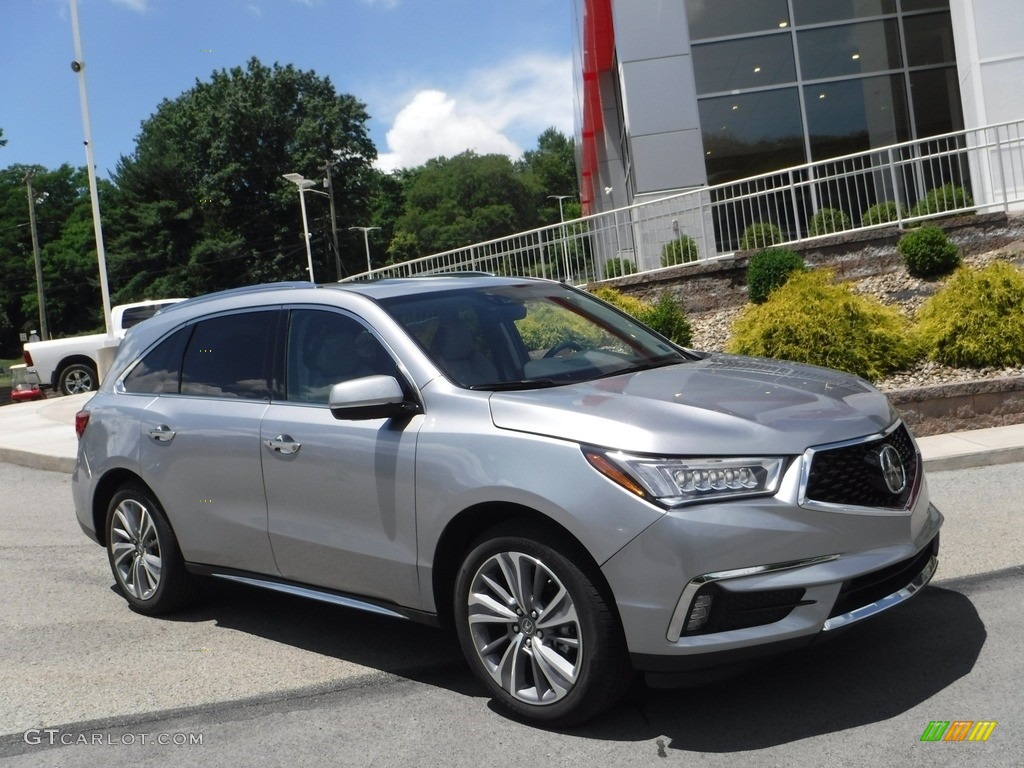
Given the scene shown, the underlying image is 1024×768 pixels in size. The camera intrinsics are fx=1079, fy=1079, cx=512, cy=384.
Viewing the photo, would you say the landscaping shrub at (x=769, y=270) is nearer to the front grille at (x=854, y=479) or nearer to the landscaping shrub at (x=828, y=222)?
the landscaping shrub at (x=828, y=222)

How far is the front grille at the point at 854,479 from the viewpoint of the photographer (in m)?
3.80

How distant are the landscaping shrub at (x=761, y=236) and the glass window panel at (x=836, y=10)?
940 centimetres

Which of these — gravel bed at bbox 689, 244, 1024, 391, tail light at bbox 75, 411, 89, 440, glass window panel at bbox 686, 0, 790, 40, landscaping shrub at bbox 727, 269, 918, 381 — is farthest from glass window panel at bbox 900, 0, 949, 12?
tail light at bbox 75, 411, 89, 440

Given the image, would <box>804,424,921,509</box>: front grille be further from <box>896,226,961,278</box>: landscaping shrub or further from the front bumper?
<box>896,226,961,278</box>: landscaping shrub

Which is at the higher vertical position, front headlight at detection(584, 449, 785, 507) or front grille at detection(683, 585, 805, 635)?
front headlight at detection(584, 449, 785, 507)

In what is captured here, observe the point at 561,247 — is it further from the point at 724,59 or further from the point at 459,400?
the point at 459,400

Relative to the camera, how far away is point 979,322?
32.7ft

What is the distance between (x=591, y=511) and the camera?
150 inches

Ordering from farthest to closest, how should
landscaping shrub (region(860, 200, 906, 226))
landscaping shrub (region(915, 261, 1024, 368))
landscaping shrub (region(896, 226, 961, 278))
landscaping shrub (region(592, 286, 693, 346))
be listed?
landscaping shrub (region(860, 200, 906, 226))
landscaping shrub (region(896, 226, 961, 278))
landscaping shrub (region(592, 286, 693, 346))
landscaping shrub (region(915, 261, 1024, 368))

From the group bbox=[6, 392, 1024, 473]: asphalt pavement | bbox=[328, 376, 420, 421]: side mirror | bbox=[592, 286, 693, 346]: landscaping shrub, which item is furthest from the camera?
bbox=[592, 286, 693, 346]: landscaping shrub

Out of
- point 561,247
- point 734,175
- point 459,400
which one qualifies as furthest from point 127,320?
point 459,400

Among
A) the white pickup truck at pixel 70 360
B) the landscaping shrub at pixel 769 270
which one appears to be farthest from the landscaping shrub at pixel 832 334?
the white pickup truck at pixel 70 360

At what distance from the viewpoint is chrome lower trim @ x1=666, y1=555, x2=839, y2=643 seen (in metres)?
3.66

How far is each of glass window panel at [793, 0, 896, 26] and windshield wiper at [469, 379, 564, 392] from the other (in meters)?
20.2
